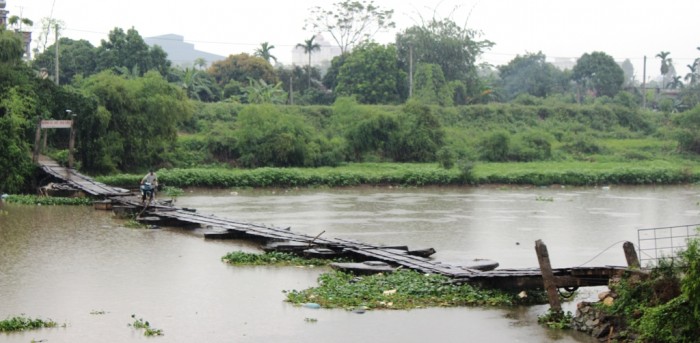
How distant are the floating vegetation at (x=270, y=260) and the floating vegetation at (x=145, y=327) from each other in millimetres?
4646

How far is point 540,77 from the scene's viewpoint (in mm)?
67812

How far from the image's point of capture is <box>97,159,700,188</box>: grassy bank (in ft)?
109

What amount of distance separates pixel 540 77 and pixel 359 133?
29.6m

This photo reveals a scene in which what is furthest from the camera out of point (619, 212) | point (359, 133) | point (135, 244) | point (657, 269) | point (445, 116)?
point (445, 116)

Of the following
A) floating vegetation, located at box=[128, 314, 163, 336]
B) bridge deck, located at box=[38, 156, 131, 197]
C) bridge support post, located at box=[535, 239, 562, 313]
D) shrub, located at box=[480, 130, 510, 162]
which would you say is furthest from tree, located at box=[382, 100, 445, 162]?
floating vegetation, located at box=[128, 314, 163, 336]

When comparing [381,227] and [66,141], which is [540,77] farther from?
[381,227]

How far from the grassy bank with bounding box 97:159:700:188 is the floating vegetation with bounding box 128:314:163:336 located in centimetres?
2056

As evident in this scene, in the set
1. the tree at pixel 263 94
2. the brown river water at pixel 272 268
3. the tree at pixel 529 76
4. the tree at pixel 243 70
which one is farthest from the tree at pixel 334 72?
the brown river water at pixel 272 268

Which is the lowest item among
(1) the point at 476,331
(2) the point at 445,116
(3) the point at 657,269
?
(1) the point at 476,331

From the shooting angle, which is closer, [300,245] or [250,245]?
[300,245]

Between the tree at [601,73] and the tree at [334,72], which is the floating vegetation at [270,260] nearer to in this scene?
the tree at [334,72]

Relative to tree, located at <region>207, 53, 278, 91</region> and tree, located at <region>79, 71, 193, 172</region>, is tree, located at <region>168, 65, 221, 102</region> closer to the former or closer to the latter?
tree, located at <region>207, 53, 278, 91</region>

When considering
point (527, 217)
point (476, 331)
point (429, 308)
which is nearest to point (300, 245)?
point (429, 308)

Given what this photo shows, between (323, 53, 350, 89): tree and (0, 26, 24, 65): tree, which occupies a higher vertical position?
(323, 53, 350, 89): tree
